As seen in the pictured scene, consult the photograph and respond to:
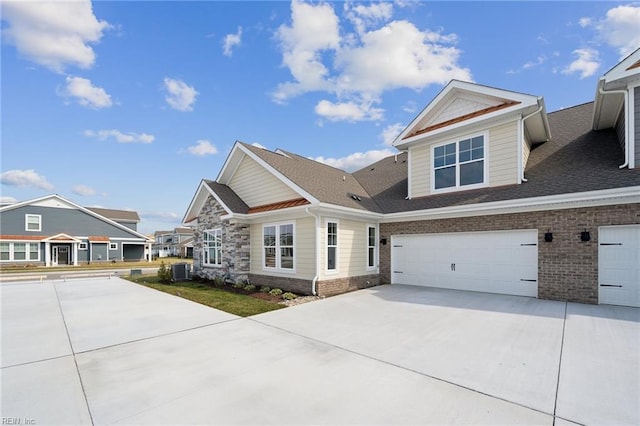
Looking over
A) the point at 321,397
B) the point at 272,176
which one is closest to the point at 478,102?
the point at 272,176

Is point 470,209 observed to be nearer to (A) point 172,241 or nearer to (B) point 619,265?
(B) point 619,265

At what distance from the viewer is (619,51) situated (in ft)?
32.7

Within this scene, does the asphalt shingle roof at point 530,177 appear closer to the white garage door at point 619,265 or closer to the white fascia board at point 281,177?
the white fascia board at point 281,177

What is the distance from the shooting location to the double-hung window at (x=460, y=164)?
10383 millimetres

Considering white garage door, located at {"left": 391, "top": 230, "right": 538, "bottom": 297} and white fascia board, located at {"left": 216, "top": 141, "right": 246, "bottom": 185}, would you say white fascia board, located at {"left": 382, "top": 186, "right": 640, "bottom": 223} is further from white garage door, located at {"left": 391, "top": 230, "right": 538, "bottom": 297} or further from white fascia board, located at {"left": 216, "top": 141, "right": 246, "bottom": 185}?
white fascia board, located at {"left": 216, "top": 141, "right": 246, "bottom": 185}

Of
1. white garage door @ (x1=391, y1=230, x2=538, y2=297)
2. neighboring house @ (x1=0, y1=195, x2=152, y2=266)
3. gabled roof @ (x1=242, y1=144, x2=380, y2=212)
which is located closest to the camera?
white garage door @ (x1=391, y1=230, x2=538, y2=297)

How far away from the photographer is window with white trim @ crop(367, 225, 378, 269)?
11.8m

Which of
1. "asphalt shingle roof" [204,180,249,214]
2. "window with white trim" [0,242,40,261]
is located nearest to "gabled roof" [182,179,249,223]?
"asphalt shingle roof" [204,180,249,214]

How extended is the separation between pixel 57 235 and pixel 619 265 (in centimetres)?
4079

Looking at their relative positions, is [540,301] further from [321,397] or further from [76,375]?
[76,375]

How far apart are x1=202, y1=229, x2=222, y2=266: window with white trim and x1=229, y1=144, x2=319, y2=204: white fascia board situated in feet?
12.6

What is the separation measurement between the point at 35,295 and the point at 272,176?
9.81 m

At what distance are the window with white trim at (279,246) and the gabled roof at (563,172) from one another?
4.15 metres

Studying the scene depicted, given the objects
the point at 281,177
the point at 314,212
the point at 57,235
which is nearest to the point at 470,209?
the point at 314,212
